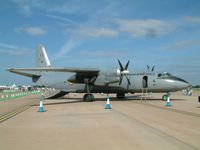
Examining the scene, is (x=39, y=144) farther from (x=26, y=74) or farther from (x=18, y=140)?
(x=26, y=74)

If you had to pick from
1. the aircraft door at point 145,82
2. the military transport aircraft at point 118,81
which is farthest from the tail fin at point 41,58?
→ the aircraft door at point 145,82

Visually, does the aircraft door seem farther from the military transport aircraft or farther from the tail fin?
the tail fin

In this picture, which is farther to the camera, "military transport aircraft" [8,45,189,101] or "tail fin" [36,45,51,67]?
"tail fin" [36,45,51,67]

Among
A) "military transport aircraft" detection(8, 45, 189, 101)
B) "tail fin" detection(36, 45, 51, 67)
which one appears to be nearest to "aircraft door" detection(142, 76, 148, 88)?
"military transport aircraft" detection(8, 45, 189, 101)

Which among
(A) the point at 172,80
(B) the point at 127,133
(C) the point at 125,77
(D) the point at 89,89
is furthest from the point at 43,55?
(B) the point at 127,133

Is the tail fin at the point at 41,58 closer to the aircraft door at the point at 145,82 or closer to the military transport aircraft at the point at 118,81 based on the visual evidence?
the military transport aircraft at the point at 118,81

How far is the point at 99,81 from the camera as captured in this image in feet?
86.6

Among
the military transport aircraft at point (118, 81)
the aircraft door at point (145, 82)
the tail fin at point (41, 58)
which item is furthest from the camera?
the tail fin at point (41, 58)

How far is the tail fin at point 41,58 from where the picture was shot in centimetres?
3410

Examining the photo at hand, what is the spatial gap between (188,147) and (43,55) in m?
29.5

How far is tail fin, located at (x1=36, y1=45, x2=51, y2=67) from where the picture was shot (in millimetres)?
34103

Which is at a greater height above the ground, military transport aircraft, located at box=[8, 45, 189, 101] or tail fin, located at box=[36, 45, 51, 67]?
tail fin, located at box=[36, 45, 51, 67]

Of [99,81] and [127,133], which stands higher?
[99,81]

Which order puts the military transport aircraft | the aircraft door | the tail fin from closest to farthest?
the military transport aircraft, the aircraft door, the tail fin
